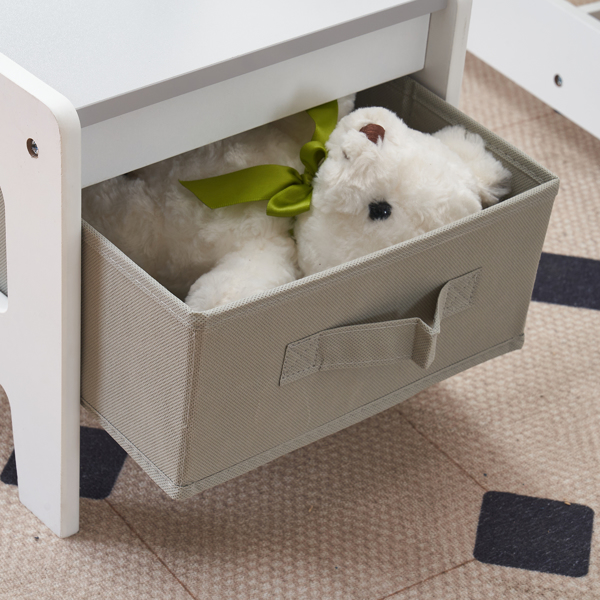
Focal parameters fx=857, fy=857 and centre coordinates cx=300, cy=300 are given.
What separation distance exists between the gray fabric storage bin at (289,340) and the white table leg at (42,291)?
0.08ft

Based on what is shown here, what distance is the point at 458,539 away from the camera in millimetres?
915

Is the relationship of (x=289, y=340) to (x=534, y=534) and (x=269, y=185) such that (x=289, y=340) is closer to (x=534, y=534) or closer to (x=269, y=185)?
(x=269, y=185)

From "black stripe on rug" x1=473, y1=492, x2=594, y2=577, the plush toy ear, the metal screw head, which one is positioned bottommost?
"black stripe on rug" x1=473, y1=492, x2=594, y2=577

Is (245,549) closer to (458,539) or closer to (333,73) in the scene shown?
(458,539)

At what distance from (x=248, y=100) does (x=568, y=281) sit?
0.66 meters

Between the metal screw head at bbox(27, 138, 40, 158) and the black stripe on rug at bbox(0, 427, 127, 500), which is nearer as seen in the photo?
the metal screw head at bbox(27, 138, 40, 158)

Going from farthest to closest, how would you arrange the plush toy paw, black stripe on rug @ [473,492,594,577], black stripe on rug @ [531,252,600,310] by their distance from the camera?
black stripe on rug @ [531,252,600,310] → black stripe on rug @ [473,492,594,577] → the plush toy paw

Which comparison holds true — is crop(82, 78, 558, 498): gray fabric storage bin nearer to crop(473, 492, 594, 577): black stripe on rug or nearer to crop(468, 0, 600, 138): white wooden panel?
crop(473, 492, 594, 577): black stripe on rug

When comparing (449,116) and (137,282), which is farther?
(449,116)

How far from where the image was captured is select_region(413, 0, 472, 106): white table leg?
2.86 feet

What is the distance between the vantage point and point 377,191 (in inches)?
31.1

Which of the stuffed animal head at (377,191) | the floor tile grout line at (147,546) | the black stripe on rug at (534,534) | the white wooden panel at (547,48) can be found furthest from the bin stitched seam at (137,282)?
the white wooden panel at (547,48)

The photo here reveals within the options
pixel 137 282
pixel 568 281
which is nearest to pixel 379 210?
pixel 137 282

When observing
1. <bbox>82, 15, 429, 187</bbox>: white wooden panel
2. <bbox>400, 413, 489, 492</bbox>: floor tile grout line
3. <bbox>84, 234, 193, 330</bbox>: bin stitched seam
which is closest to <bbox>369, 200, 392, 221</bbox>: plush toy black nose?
<bbox>82, 15, 429, 187</bbox>: white wooden panel
